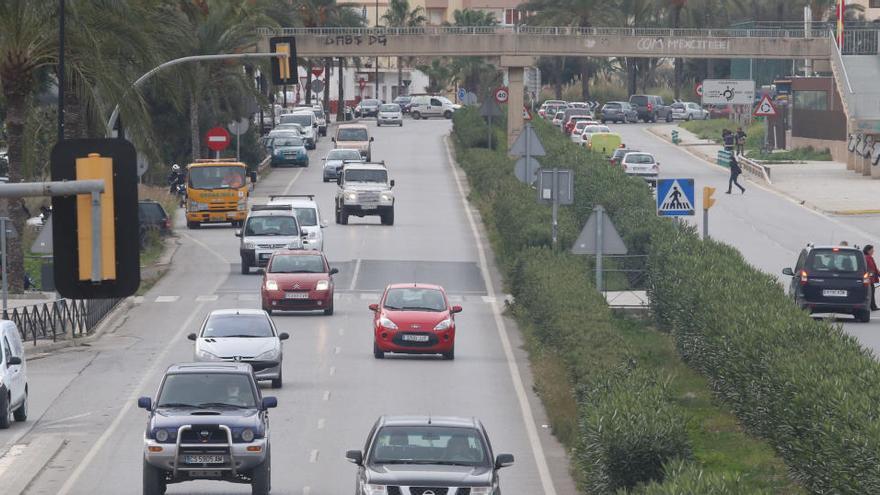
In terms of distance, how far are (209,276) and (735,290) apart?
22572mm

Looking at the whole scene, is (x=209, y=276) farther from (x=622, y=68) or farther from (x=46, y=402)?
(x=622, y=68)

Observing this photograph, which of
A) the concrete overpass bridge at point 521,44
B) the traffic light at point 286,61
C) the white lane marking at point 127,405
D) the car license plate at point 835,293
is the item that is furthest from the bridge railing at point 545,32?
the car license plate at point 835,293

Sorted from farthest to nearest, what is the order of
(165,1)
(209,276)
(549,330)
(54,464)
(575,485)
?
(165,1), (209,276), (549,330), (54,464), (575,485)

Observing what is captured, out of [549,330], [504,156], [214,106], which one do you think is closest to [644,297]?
[549,330]

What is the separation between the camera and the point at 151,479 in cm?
1992

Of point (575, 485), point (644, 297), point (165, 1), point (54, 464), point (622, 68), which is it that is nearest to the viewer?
point (575, 485)

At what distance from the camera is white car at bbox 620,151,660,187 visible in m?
72.6

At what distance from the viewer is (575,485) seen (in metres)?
21.8

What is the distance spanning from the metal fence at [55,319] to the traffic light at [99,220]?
25.5 m

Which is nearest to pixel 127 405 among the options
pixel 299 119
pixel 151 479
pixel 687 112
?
pixel 151 479

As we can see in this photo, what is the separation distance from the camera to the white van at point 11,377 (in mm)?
25250

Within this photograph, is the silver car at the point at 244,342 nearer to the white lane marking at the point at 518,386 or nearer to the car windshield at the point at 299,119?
the white lane marking at the point at 518,386

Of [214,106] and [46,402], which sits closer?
[46,402]

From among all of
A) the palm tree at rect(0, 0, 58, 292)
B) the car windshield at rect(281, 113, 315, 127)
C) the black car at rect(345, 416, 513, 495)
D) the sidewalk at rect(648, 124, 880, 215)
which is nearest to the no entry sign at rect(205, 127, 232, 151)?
the sidewalk at rect(648, 124, 880, 215)
